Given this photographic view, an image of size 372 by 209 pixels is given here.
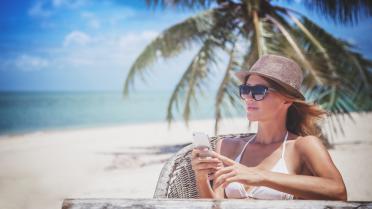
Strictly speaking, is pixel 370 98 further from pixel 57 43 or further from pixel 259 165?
pixel 57 43

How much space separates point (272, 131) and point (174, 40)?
607 cm

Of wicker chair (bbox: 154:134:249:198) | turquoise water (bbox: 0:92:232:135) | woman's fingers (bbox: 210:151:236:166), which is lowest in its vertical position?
turquoise water (bbox: 0:92:232:135)

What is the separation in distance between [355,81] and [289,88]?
6.00 m

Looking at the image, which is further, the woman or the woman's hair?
the woman's hair

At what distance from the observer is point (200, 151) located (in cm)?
159

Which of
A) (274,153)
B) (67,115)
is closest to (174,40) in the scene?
(274,153)

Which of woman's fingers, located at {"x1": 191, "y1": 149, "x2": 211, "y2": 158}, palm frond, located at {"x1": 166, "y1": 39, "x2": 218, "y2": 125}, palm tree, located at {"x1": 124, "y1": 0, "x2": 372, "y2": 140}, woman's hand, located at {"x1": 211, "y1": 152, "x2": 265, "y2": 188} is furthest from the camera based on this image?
palm frond, located at {"x1": 166, "y1": 39, "x2": 218, "y2": 125}

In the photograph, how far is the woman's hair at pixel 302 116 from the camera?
6.38ft

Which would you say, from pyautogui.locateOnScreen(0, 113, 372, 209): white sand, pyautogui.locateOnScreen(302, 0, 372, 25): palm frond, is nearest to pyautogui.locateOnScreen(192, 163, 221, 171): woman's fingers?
pyautogui.locateOnScreen(0, 113, 372, 209): white sand

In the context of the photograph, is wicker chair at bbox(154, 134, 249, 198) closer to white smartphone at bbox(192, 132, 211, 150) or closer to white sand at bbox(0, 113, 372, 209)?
white smartphone at bbox(192, 132, 211, 150)

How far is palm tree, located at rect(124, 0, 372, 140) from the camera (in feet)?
21.1

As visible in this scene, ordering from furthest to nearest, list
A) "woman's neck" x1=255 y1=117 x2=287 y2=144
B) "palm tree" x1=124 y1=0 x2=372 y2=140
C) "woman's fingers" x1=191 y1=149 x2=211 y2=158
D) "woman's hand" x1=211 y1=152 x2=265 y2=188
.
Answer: "palm tree" x1=124 y1=0 x2=372 y2=140 → "woman's neck" x1=255 y1=117 x2=287 y2=144 → "woman's fingers" x1=191 y1=149 x2=211 y2=158 → "woman's hand" x1=211 y1=152 x2=265 y2=188

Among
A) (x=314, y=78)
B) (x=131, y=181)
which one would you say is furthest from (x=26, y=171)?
(x=314, y=78)

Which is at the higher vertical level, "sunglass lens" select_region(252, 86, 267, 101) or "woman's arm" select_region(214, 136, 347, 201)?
"sunglass lens" select_region(252, 86, 267, 101)
